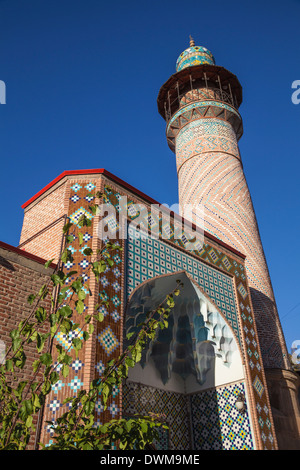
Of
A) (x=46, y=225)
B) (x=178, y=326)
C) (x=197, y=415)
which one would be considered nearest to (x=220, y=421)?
(x=197, y=415)

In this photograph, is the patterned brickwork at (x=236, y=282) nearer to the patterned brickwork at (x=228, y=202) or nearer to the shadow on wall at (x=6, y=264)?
the patterned brickwork at (x=228, y=202)

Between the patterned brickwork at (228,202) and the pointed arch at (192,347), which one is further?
the patterned brickwork at (228,202)

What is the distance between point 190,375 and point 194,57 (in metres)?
8.99

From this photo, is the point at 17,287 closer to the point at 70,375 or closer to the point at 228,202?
the point at 70,375

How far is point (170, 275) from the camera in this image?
5.91 meters

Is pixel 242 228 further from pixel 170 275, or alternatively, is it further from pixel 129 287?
pixel 129 287

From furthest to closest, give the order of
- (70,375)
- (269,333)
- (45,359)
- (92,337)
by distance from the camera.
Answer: (269,333), (92,337), (70,375), (45,359)

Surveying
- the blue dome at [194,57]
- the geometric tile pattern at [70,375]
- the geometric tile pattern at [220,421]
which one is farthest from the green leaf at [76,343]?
the blue dome at [194,57]

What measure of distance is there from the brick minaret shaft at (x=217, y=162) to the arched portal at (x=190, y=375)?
5.06 feet

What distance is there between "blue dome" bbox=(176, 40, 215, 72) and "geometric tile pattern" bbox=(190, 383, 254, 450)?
883cm

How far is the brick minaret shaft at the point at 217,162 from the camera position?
8.34 meters

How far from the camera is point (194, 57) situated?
12.0 m

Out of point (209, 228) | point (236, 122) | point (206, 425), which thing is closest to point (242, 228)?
point (209, 228)

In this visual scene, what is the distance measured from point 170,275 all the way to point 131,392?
1.78 m
